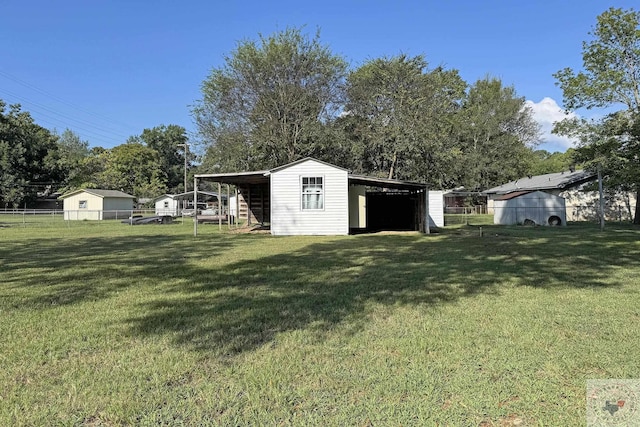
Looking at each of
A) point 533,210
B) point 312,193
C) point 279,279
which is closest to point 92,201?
point 312,193

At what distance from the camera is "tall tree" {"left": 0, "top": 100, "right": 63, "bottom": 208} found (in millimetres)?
45688

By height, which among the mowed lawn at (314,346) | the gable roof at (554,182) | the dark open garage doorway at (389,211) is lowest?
the mowed lawn at (314,346)

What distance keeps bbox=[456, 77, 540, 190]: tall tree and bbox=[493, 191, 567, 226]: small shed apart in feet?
60.0

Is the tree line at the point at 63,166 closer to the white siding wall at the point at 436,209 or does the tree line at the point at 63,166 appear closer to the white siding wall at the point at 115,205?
the white siding wall at the point at 115,205

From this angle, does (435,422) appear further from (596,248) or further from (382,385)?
(596,248)

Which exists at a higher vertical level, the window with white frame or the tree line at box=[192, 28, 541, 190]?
the tree line at box=[192, 28, 541, 190]

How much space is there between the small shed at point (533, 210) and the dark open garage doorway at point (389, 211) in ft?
24.4

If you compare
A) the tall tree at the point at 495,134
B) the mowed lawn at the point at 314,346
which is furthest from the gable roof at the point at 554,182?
the mowed lawn at the point at 314,346

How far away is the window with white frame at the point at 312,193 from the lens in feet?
56.1

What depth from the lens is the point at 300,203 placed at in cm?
1719

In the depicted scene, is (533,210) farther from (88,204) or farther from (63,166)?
(63,166)

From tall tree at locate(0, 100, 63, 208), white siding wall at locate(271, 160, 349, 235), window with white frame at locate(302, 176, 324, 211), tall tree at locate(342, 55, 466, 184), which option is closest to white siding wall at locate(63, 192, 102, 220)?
tall tree at locate(0, 100, 63, 208)

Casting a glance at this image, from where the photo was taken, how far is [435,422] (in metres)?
2.38

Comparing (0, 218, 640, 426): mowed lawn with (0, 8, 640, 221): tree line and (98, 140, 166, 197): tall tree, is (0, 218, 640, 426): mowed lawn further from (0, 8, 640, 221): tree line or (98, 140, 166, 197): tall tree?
(98, 140, 166, 197): tall tree
